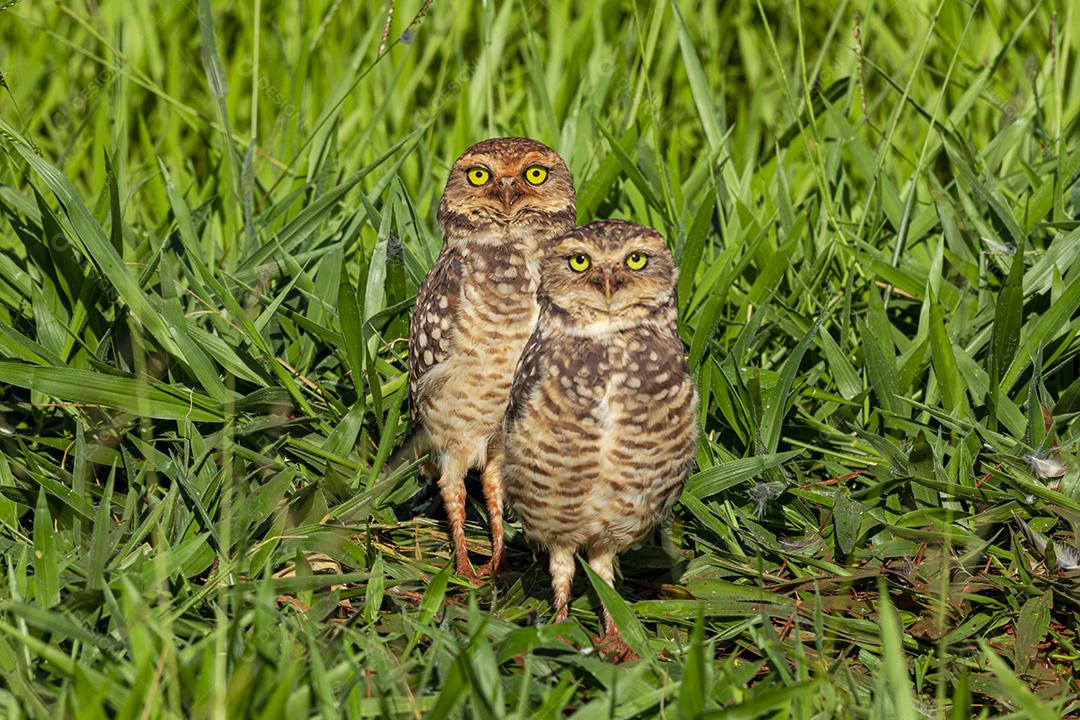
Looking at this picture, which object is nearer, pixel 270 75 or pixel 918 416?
pixel 918 416

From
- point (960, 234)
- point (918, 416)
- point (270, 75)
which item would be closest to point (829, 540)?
point (918, 416)

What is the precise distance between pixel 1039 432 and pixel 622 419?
4.20 ft

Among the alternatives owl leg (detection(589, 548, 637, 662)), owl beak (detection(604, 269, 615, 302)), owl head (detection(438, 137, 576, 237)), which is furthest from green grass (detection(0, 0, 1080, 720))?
owl beak (detection(604, 269, 615, 302))

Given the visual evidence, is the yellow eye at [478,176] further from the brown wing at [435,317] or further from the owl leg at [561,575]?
the owl leg at [561,575]

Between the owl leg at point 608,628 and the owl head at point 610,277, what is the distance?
568mm

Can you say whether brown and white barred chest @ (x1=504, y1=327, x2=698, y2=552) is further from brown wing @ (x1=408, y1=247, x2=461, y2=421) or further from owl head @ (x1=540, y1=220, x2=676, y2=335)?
brown wing @ (x1=408, y1=247, x2=461, y2=421)

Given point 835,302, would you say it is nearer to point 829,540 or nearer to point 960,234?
point 960,234

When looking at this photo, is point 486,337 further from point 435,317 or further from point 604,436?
point 604,436

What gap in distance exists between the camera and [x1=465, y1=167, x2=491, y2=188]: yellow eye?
139 inches

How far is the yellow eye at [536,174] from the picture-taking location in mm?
3502

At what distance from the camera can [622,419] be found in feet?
9.50

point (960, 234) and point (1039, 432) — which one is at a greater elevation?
point (960, 234)

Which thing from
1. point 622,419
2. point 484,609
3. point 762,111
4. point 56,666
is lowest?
point 484,609

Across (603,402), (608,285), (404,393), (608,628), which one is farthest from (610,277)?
(404,393)
